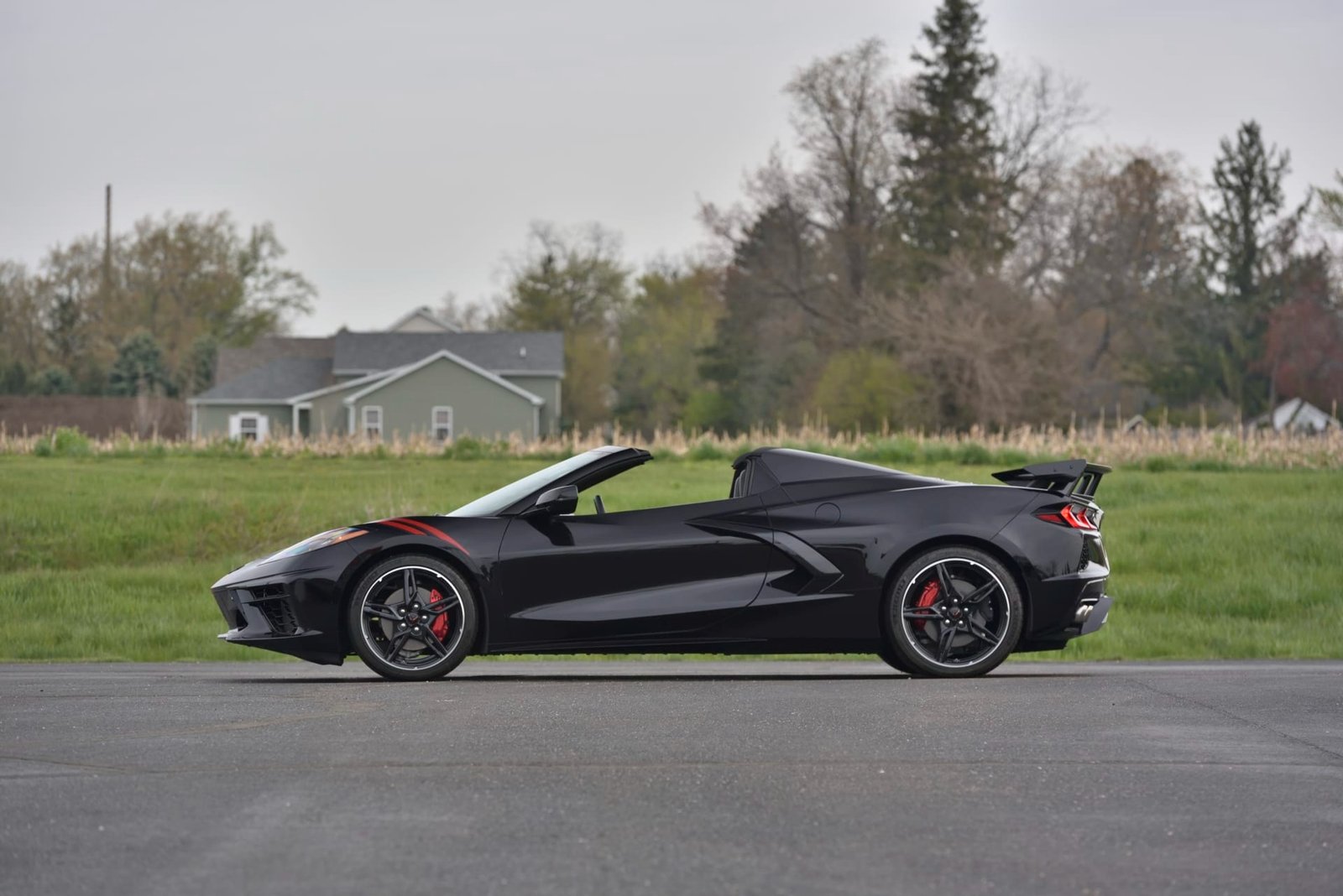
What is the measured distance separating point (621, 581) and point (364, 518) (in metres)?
13.1

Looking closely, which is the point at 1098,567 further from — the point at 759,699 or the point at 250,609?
the point at 250,609

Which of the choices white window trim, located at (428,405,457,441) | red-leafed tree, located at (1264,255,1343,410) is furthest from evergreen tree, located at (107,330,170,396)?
red-leafed tree, located at (1264,255,1343,410)

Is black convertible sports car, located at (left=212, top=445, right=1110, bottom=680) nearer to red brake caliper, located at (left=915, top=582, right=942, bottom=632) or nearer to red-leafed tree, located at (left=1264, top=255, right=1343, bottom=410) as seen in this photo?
red brake caliper, located at (left=915, top=582, right=942, bottom=632)

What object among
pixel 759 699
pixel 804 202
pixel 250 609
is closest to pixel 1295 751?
pixel 759 699

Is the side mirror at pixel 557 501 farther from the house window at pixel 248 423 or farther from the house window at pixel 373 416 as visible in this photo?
the house window at pixel 248 423

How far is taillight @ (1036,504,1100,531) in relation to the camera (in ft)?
31.7

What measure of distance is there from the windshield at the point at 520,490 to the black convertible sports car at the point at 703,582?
1.3 inches

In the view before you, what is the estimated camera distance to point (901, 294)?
2405 inches

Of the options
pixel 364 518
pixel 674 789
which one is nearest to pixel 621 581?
pixel 674 789

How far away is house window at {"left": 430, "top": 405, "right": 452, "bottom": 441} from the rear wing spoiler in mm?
59695

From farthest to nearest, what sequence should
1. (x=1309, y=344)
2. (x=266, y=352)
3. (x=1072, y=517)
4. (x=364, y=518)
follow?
(x=266, y=352), (x=1309, y=344), (x=364, y=518), (x=1072, y=517)

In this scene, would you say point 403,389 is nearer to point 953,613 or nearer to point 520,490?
point 520,490

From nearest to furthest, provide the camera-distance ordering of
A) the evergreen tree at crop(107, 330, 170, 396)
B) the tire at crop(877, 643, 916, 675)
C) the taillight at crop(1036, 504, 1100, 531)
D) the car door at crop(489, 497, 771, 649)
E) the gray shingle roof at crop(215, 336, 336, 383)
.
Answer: the car door at crop(489, 497, 771, 649), the tire at crop(877, 643, 916, 675), the taillight at crop(1036, 504, 1100, 531), the gray shingle roof at crop(215, 336, 336, 383), the evergreen tree at crop(107, 330, 170, 396)

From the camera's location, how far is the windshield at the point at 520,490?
966cm
